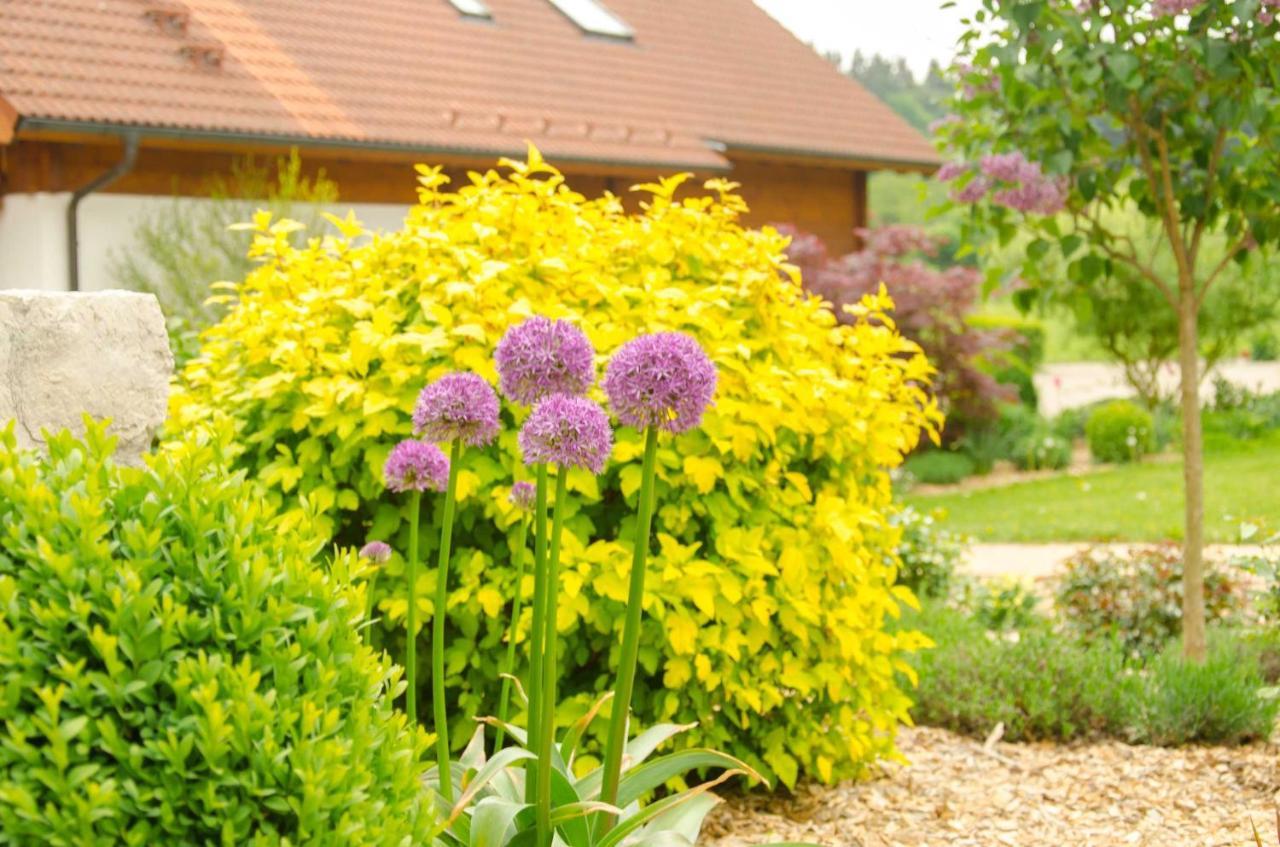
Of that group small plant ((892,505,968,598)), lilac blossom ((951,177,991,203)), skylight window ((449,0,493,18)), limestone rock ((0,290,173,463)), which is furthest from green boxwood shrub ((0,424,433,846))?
skylight window ((449,0,493,18))

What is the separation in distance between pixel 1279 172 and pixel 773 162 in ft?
37.2

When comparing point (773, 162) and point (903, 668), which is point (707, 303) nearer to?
point (903, 668)

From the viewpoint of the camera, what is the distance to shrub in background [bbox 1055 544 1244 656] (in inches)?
260

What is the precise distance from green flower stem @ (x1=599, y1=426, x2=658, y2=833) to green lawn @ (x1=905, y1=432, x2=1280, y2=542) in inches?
307

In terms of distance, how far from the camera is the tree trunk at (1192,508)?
5305mm

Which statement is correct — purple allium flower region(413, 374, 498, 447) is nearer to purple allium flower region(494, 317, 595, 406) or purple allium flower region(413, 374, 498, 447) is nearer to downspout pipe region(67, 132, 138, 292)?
purple allium flower region(494, 317, 595, 406)

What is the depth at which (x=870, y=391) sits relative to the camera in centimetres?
435

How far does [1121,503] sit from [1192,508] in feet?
26.0

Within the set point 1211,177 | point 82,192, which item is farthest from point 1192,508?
point 82,192

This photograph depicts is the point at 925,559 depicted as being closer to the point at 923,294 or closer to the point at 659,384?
the point at 659,384

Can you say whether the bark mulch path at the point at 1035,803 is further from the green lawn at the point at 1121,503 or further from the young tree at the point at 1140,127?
the green lawn at the point at 1121,503

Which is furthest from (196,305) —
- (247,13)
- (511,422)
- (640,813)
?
(640,813)

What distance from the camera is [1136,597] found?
6.72m

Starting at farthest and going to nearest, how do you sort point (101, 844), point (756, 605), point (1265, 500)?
1. point (1265, 500)
2. point (756, 605)
3. point (101, 844)
